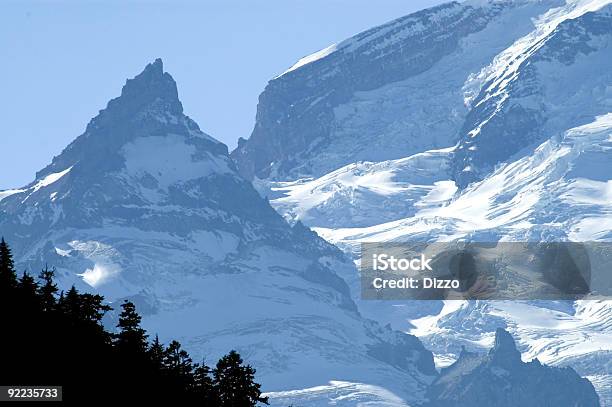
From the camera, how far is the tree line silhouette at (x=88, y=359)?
104 m

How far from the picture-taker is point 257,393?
11525 cm

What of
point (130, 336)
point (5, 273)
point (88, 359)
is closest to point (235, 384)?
point (130, 336)

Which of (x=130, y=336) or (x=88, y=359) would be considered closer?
(x=88, y=359)

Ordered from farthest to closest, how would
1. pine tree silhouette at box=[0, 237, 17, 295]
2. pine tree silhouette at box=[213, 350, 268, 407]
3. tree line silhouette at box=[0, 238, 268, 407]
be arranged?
1. pine tree silhouette at box=[0, 237, 17, 295]
2. pine tree silhouette at box=[213, 350, 268, 407]
3. tree line silhouette at box=[0, 238, 268, 407]

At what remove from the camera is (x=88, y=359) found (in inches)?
Answer: 4277

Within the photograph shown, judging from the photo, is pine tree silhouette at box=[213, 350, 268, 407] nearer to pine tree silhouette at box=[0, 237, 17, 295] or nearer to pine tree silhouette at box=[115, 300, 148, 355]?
pine tree silhouette at box=[115, 300, 148, 355]

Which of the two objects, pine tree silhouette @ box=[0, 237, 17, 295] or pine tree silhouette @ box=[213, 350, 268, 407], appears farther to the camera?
pine tree silhouette @ box=[0, 237, 17, 295]

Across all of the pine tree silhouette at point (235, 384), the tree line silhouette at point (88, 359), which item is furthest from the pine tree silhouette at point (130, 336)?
the pine tree silhouette at point (235, 384)

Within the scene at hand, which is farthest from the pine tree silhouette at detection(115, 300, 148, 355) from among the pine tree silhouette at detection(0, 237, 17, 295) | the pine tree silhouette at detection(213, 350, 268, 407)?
the pine tree silhouette at detection(0, 237, 17, 295)

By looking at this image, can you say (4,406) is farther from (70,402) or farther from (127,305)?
(127,305)

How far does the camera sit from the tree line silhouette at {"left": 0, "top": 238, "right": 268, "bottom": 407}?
10400 centimetres

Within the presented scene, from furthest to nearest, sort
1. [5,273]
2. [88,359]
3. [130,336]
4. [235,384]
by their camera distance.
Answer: [5,273] → [235,384] → [130,336] → [88,359]

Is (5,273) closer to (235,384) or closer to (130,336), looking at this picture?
(130,336)

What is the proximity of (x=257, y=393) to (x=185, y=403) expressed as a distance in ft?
16.4
